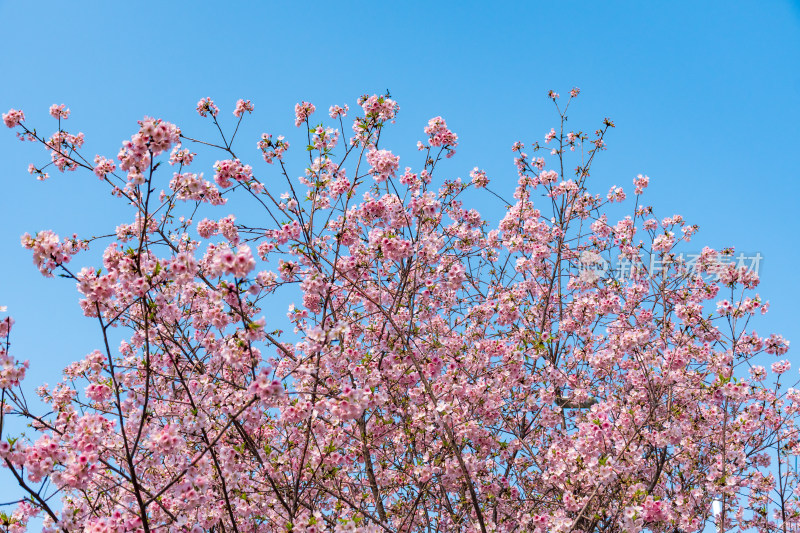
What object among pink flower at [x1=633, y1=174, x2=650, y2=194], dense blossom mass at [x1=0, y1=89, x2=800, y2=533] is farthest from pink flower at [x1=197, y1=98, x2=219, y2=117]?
pink flower at [x1=633, y1=174, x2=650, y2=194]

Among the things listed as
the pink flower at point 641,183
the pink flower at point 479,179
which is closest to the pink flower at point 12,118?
A: the pink flower at point 479,179

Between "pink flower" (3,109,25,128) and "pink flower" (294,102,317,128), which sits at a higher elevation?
"pink flower" (294,102,317,128)

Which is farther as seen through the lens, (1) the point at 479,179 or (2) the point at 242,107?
(1) the point at 479,179

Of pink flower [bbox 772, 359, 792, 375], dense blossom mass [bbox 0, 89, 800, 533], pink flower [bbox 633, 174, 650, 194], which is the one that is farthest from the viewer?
pink flower [bbox 633, 174, 650, 194]

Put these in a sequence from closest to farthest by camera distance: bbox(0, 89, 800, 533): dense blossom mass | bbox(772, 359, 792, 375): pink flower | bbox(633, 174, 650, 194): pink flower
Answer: bbox(0, 89, 800, 533): dense blossom mass, bbox(772, 359, 792, 375): pink flower, bbox(633, 174, 650, 194): pink flower

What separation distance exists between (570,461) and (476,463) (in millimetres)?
858

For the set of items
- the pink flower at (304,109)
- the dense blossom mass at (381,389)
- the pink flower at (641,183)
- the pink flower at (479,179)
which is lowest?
the dense blossom mass at (381,389)

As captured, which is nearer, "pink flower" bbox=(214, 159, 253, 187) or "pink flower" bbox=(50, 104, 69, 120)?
"pink flower" bbox=(214, 159, 253, 187)

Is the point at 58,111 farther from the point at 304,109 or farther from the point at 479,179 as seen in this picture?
the point at 479,179

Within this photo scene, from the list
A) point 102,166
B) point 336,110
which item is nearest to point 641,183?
point 336,110

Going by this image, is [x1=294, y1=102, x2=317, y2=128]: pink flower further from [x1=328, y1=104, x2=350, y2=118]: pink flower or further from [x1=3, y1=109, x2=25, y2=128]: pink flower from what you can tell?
[x1=3, y1=109, x2=25, y2=128]: pink flower

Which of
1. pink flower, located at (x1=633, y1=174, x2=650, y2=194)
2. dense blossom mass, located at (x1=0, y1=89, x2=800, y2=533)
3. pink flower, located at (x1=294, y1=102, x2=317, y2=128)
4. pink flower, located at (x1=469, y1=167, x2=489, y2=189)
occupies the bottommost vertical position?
dense blossom mass, located at (x1=0, y1=89, x2=800, y2=533)

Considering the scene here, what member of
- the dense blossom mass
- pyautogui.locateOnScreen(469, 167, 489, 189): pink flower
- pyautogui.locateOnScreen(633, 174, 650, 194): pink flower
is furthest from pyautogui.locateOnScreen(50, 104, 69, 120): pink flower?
pyautogui.locateOnScreen(633, 174, 650, 194): pink flower

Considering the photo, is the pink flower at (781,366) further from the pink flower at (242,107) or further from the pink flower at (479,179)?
the pink flower at (242,107)
